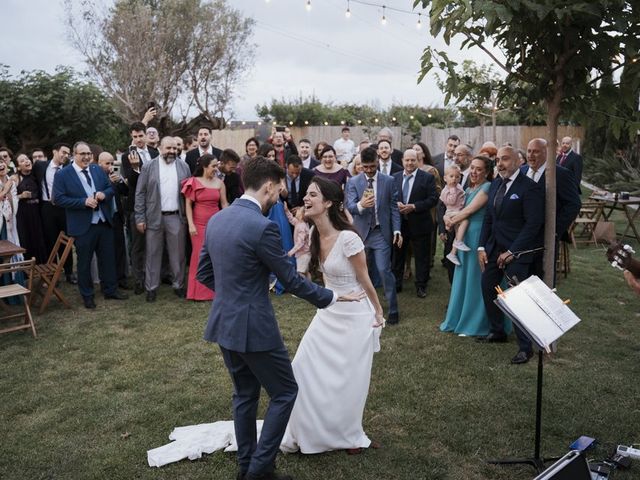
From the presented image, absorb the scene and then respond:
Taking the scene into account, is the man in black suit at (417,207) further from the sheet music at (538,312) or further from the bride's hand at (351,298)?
the sheet music at (538,312)

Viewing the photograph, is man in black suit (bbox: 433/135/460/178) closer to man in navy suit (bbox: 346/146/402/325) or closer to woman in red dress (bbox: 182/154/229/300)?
man in navy suit (bbox: 346/146/402/325)

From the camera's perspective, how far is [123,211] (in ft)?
30.2

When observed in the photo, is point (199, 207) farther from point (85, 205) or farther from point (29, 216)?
point (29, 216)

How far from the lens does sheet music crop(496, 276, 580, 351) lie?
11.5ft

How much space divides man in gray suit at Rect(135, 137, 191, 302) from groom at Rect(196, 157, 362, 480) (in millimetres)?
4937

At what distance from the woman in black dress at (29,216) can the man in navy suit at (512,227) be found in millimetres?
6927

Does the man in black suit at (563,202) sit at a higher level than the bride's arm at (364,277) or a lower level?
higher

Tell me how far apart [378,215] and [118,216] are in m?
4.34

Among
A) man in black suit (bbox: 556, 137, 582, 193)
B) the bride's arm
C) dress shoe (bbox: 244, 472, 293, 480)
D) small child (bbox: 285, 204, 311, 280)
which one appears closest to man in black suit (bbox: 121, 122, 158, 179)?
small child (bbox: 285, 204, 311, 280)

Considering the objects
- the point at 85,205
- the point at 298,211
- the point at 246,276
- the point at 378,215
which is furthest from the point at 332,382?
the point at 85,205

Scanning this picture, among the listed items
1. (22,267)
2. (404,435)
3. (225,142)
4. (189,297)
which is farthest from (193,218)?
(225,142)

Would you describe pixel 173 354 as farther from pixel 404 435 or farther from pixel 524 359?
pixel 524 359

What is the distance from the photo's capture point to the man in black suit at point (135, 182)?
867 cm

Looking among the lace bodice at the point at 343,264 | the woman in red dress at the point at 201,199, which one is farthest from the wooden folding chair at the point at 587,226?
the lace bodice at the point at 343,264
